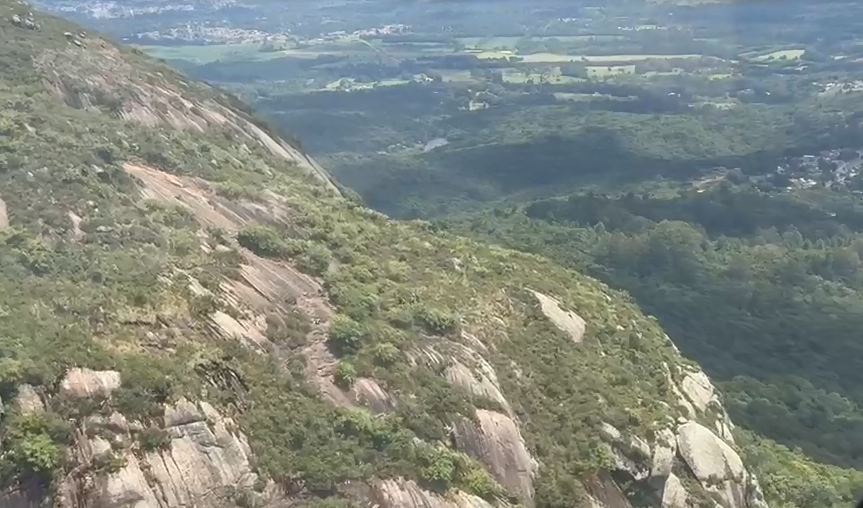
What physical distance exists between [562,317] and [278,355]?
31.3 ft

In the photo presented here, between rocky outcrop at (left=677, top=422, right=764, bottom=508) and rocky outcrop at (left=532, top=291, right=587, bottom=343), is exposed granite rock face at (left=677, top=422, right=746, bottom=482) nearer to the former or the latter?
rocky outcrop at (left=677, top=422, right=764, bottom=508)

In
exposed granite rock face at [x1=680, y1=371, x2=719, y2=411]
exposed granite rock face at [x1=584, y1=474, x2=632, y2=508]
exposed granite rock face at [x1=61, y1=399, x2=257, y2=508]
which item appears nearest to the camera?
exposed granite rock face at [x1=61, y1=399, x2=257, y2=508]

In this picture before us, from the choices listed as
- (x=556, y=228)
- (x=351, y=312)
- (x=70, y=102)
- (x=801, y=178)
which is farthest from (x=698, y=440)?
(x=801, y=178)

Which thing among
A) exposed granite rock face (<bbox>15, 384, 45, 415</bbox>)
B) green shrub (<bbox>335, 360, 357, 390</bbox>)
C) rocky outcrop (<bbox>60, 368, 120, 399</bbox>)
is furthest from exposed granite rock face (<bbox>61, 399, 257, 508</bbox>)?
green shrub (<bbox>335, 360, 357, 390</bbox>)

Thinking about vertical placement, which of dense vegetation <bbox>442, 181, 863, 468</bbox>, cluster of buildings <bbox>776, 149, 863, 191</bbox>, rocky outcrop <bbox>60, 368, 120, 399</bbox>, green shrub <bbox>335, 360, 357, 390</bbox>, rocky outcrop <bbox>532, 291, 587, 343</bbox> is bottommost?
cluster of buildings <bbox>776, 149, 863, 191</bbox>

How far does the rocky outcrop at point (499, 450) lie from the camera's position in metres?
17.0

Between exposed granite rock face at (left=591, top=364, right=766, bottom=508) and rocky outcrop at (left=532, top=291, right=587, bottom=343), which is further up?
rocky outcrop at (left=532, top=291, right=587, bottom=343)

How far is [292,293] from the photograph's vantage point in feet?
62.3

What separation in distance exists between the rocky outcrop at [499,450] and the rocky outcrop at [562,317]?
6.04 m

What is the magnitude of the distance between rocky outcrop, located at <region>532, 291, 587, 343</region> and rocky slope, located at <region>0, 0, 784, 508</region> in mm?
82

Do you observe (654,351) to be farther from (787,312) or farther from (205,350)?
(787,312)

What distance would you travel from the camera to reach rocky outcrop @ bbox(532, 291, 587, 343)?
23.6 m

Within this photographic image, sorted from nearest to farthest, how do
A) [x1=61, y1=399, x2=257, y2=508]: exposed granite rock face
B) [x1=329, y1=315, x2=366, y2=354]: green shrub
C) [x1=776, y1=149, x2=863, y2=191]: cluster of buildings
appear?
[x1=61, y1=399, x2=257, y2=508]: exposed granite rock face, [x1=329, y1=315, x2=366, y2=354]: green shrub, [x1=776, y1=149, x2=863, y2=191]: cluster of buildings

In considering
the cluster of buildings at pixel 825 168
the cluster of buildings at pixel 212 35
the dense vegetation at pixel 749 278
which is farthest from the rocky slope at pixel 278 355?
the cluster of buildings at pixel 212 35
